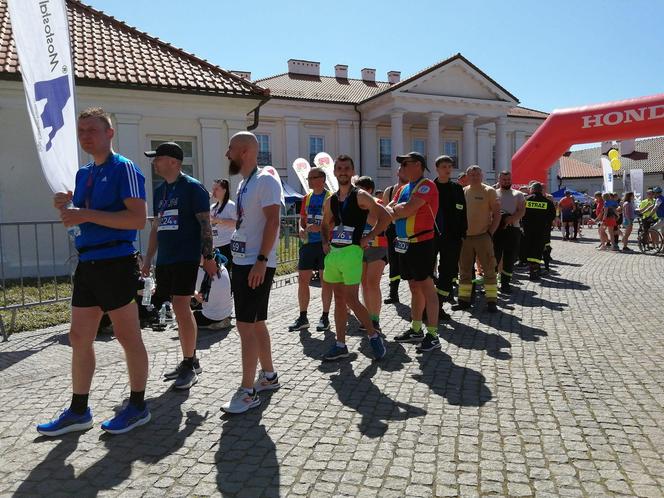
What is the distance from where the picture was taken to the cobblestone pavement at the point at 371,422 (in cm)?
285

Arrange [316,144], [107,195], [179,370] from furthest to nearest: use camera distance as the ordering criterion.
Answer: [316,144]
[179,370]
[107,195]

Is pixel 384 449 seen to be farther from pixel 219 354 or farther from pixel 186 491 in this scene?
pixel 219 354

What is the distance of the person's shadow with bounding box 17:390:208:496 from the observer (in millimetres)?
2814

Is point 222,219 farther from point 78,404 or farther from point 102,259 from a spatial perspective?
point 78,404

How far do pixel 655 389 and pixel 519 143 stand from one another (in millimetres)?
37497

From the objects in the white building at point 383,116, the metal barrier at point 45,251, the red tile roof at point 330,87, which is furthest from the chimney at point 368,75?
the metal barrier at point 45,251

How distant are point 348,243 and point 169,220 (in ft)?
5.09

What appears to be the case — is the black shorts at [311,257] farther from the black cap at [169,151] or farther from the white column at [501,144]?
the white column at [501,144]

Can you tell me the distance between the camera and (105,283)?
334 cm

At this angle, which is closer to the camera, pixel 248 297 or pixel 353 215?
pixel 248 297

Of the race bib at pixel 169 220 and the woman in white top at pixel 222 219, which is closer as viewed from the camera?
the race bib at pixel 169 220

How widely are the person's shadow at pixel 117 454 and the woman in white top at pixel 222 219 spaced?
253 cm

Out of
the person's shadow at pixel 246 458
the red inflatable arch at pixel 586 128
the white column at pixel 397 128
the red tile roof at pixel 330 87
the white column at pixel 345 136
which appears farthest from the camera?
the white column at pixel 345 136

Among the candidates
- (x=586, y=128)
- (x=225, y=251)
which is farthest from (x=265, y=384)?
(x=586, y=128)
